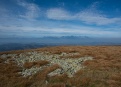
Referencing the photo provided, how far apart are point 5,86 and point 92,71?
10674 millimetres

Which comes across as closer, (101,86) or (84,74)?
(101,86)

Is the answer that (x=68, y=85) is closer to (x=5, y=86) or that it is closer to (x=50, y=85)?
(x=50, y=85)

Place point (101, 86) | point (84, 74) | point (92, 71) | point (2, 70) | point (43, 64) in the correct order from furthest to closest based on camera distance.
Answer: point (43, 64) < point (2, 70) < point (92, 71) < point (84, 74) < point (101, 86)

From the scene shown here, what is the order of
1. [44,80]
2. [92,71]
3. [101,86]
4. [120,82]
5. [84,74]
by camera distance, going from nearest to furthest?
[101,86] → [120,82] → [44,80] → [84,74] → [92,71]

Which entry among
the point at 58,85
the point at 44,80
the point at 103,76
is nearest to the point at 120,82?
the point at 103,76

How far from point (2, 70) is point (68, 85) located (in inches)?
433

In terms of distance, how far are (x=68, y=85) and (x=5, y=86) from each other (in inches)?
259

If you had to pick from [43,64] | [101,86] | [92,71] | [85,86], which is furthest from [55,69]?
[101,86]

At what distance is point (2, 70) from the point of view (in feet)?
62.2

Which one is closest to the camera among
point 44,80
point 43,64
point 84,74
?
point 44,80

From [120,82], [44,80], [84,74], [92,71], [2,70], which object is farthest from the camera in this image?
[2,70]

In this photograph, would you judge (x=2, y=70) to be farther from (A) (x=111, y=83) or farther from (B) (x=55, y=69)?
(A) (x=111, y=83)

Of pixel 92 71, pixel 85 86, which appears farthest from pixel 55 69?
pixel 85 86

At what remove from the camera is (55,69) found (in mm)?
18125
